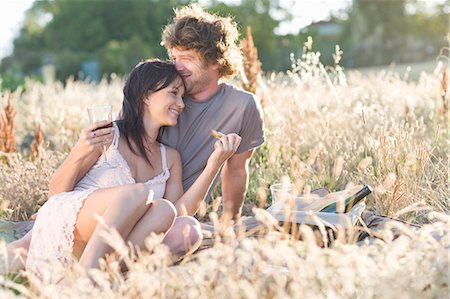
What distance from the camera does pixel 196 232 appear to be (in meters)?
3.50

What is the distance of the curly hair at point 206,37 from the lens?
4.12 meters

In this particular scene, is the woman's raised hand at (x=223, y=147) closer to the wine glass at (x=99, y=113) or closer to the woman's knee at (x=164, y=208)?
the woman's knee at (x=164, y=208)

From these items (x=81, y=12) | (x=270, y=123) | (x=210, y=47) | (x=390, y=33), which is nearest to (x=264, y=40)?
(x=390, y=33)

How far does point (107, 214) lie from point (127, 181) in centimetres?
61

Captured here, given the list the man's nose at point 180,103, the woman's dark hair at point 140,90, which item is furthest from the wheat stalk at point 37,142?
the man's nose at point 180,103

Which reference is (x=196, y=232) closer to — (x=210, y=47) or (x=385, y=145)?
(x=210, y=47)

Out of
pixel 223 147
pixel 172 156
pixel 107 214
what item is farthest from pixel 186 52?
pixel 107 214

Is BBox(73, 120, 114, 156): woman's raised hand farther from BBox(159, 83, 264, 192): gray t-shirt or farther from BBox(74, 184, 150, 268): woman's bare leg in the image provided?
BBox(159, 83, 264, 192): gray t-shirt

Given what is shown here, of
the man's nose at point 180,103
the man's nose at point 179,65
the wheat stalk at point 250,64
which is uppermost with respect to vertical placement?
the man's nose at point 179,65

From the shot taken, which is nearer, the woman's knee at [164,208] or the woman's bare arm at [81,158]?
the woman's knee at [164,208]

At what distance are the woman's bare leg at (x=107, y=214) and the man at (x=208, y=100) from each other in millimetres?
949

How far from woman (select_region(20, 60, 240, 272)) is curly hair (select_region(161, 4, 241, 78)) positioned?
0.67ft

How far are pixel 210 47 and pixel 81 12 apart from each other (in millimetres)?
34327

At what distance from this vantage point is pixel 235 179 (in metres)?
4.51
